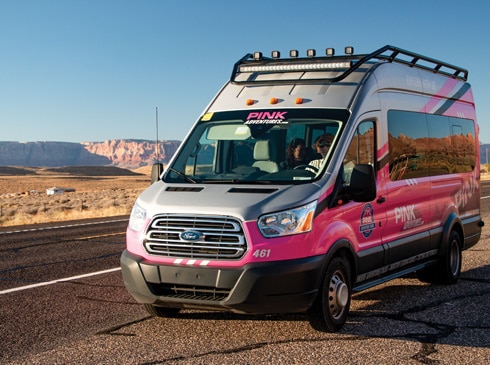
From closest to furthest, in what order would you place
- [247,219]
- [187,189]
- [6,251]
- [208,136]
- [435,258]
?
[247,219], [187,189], [208,136], [435,258], [6,251]

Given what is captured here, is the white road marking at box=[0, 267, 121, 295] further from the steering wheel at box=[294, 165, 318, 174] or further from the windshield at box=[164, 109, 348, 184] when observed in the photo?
the steering wheel at box=[294, 165, 318, 174]

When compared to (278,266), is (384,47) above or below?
above

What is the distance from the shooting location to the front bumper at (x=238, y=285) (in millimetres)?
5941

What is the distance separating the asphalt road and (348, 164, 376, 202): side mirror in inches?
→ 48.9

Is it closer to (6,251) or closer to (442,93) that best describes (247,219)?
(442,93)

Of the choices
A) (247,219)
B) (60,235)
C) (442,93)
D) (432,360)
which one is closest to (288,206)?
(247,219)

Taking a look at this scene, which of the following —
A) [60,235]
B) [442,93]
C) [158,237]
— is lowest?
[60,235]

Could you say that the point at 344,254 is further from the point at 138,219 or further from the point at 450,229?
the point at 450,229

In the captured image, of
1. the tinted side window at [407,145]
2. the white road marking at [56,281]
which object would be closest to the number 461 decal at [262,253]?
the tinted side window at [407,145]

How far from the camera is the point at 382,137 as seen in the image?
7.71 metres

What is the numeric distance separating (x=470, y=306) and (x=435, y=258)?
1.40 m

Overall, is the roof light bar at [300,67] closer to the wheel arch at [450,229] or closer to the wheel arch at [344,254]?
the wheel arch at [344,254]

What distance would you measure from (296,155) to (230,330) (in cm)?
180

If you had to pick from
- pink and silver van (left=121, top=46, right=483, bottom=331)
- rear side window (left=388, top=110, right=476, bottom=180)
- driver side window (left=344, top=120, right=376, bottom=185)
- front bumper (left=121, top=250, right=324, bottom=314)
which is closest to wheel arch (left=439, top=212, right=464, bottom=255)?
pink and silver van (left=121, top=46, right=483, bottom=331)
